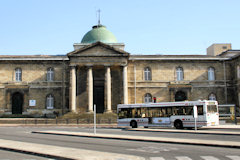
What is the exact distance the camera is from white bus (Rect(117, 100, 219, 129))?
28375 millimetres

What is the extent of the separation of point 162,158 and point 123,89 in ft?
114

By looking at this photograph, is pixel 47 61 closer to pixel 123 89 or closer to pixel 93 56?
pixel 93 56

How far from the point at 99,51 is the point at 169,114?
799 inches

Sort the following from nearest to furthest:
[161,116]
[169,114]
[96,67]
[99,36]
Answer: [169,114] < [161,116] < [96,67] < [99,36]

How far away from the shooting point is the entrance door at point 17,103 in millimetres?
51375

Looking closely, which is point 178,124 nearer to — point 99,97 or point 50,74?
point 99,97

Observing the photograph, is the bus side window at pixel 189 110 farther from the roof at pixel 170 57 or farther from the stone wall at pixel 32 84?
the stone wall at pixel 32 84

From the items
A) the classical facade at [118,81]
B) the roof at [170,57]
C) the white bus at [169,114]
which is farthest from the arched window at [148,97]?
the white bus at [169,114]

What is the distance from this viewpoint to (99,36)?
55.8 meters

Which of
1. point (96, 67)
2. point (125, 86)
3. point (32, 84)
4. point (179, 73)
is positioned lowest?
point (125, 86)

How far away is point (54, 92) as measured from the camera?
51.0 metres

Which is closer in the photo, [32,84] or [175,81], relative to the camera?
[32,84]

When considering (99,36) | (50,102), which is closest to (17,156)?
(50,102)

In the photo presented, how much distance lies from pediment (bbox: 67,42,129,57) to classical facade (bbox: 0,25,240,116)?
3566mm
